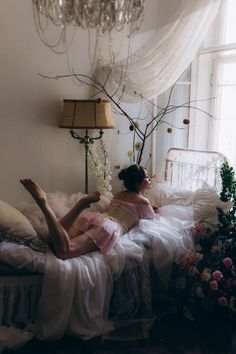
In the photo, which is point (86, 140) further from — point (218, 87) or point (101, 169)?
point (218, 87)

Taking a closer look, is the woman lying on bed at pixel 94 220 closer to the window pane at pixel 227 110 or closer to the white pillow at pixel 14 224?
the white pillow at pixel 14 224

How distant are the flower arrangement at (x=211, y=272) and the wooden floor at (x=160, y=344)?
107 mm

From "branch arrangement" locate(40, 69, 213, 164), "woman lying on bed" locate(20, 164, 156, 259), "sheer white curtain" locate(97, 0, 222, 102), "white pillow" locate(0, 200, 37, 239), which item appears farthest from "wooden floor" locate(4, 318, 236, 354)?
"sheer white curtain" locate(97, 0, 222, 102)

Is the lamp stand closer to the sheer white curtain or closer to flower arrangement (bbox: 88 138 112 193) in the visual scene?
flower arrangement (bbox: 88 138 112 193)

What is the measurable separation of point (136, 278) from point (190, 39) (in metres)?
1.89

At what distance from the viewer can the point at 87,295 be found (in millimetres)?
1939

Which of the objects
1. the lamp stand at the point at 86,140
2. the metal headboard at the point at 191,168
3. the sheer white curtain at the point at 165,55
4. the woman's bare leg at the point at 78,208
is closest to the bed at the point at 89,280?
the woman's bare leg at the point at 78,208

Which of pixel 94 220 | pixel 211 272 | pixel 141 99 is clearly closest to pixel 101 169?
pixel 141 99

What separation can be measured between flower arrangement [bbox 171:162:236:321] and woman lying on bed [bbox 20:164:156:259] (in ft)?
1.40

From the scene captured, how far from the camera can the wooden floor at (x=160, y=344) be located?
1944 mm

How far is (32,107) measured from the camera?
2781 millimetres

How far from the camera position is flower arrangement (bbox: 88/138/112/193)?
9.92 feet

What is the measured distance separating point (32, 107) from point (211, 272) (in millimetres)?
1785

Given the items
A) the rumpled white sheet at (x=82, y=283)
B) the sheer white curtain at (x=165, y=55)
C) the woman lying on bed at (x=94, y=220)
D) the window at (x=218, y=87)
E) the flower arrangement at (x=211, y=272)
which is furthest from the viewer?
the window at (x=218, y=87)
